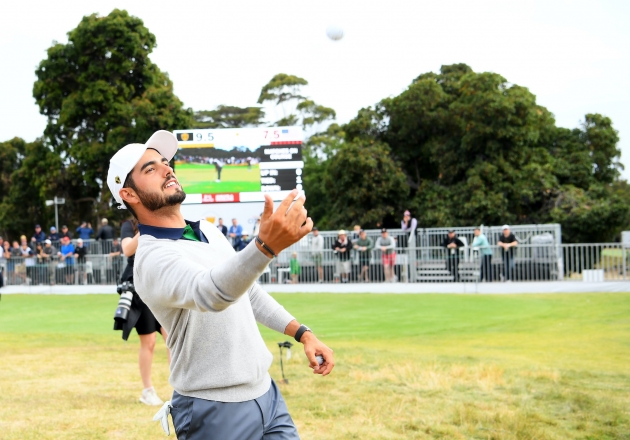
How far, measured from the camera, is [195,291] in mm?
2482

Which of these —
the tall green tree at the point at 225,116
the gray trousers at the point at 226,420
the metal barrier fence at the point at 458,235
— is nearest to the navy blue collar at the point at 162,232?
the gray trousers at the point at 226,420

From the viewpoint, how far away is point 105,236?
24375 mm

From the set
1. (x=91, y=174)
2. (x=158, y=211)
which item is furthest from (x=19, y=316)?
(x=91, y=174)

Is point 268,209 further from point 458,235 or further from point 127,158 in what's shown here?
point 458,235

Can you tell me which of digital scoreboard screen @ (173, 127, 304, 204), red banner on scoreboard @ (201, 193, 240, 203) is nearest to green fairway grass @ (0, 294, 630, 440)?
digital scoreboard screen @ (173, 127, 304, 204)

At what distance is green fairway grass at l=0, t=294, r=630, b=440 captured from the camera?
6.43 m

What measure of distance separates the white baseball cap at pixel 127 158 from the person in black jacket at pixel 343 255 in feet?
62.4

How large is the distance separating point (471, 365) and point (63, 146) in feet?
110

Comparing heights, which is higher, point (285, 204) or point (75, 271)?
point (285, 204)

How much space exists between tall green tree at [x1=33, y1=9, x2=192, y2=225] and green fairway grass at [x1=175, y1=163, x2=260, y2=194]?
10465mm

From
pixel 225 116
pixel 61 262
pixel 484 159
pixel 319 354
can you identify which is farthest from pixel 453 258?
pixel 225 116

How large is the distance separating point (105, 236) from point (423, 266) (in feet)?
33.0

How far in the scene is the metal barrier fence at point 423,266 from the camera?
20.3 m

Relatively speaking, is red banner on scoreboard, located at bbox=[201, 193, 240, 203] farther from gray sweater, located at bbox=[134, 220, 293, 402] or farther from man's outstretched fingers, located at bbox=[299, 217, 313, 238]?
man's outstretched fingers, located at bbox=[299, 217, 313, 238]
